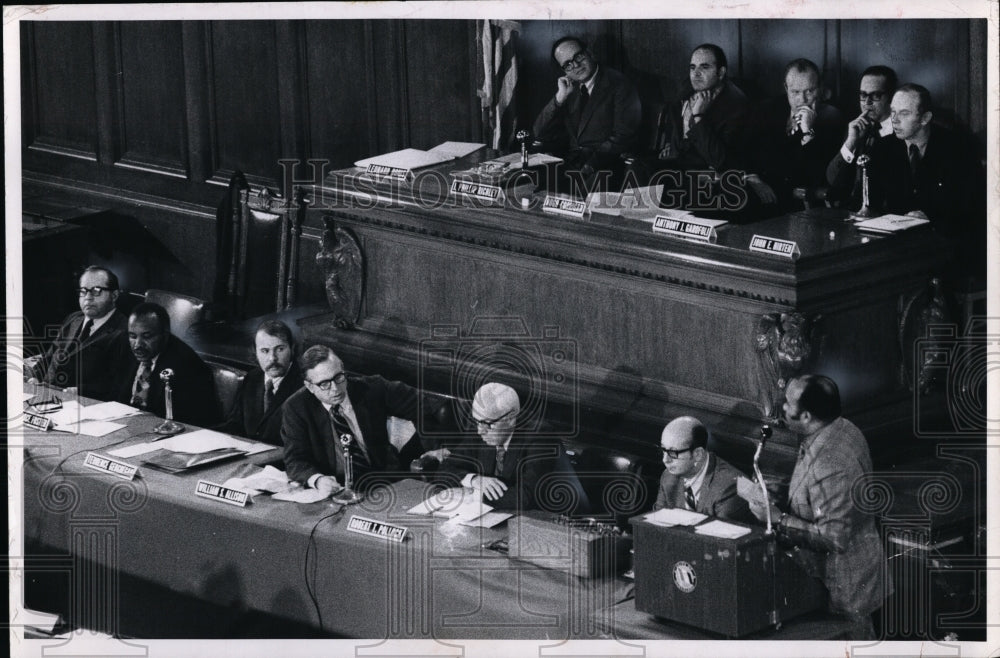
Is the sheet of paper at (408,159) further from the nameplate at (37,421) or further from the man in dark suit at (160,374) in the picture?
the nameplate at (37,421)

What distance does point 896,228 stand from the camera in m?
6.82

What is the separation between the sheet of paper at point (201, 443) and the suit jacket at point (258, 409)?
0.51ft

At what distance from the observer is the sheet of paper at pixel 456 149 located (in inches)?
306

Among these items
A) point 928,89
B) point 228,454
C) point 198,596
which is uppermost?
point 928,89

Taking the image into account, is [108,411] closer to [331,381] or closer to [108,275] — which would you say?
[108,275]

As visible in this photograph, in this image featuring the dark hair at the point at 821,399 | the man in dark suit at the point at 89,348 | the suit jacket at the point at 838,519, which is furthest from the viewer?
the man in dark suit at the point at 89,348

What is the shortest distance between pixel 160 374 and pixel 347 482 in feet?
3.59

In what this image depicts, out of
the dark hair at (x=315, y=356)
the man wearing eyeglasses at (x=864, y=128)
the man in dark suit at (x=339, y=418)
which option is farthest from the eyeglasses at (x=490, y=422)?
the man wearing eyeglasses at (x=864, y=128)

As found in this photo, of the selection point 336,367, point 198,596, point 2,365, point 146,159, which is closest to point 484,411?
A: point 336,367

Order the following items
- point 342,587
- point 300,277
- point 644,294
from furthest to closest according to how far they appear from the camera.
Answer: point 300,277 → point 644,294 → point 342,587

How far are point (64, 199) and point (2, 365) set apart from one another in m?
1.59

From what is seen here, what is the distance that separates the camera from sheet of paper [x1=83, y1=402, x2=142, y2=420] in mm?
7523

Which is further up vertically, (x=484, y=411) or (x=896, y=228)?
(x=896, y=228)

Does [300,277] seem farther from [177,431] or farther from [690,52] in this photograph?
[690,52]
